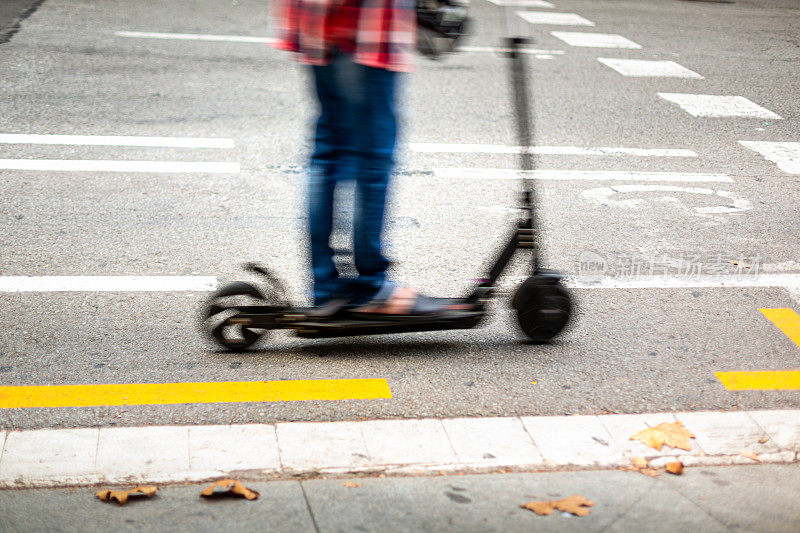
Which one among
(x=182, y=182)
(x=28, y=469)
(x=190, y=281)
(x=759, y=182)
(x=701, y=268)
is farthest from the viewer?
(x=759, y=182)

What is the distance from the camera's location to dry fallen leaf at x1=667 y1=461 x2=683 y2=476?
284 cm

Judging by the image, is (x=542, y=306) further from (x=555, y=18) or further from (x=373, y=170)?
(x=555, y=18)

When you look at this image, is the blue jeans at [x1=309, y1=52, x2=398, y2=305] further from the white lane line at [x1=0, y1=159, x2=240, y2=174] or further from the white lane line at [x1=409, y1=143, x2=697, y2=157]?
the white lane line at [x1=409, y1=143, x2=697, y2=157]

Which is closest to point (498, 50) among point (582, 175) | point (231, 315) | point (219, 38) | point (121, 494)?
point (219, 38)

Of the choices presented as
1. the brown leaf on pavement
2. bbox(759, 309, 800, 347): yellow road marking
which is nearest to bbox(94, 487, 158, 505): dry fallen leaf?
the brown leaf on pavement

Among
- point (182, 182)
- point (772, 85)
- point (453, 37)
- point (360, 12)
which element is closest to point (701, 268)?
point (453, 37)

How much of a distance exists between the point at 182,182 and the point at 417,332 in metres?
2.37

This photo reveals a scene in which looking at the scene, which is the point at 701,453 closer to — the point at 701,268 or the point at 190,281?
the point at 701,268

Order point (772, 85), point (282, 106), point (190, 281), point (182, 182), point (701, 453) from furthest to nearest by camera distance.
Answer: point (772, 85) < point (282, 106) < point (182, 182) < point (190, 281) < point (701, 453)

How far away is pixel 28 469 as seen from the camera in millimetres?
2680

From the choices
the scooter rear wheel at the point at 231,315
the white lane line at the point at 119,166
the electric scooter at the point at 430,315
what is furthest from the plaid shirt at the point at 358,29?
the white lane line at the point at 119,166

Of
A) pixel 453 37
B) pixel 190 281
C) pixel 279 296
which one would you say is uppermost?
pixel 453 37

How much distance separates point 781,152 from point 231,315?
4774 millimetres

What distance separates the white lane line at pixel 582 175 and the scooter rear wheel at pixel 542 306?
2.19 metres
